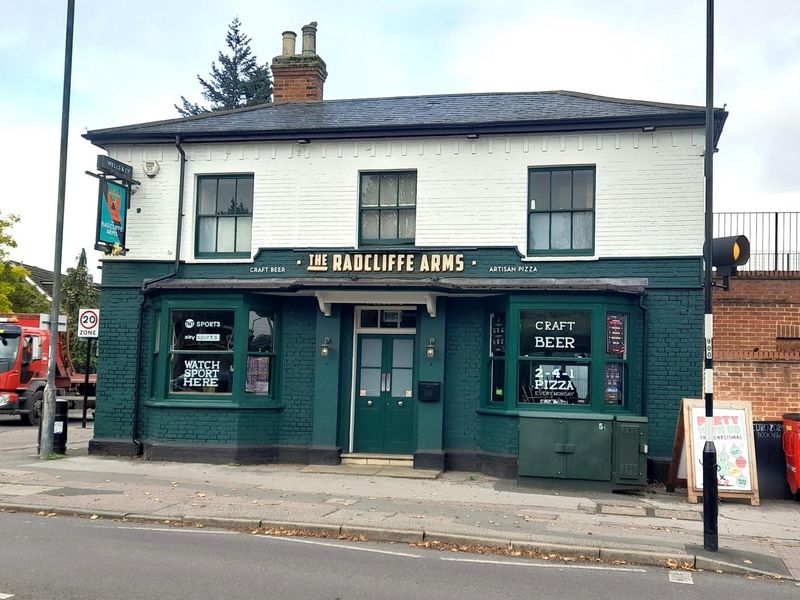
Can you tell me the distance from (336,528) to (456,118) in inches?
343

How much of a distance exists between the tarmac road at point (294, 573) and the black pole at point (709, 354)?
801 mm

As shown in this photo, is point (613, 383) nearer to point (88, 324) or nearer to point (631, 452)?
point (631, 452)

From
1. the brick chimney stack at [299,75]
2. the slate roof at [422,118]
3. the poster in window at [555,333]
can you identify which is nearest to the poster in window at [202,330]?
the slate roof at [422,118]

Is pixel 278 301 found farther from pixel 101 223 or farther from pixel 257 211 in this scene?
pixel 101 223

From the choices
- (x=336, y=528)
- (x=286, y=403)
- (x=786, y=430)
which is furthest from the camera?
(x=286, y=403)

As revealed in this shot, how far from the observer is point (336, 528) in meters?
9.47

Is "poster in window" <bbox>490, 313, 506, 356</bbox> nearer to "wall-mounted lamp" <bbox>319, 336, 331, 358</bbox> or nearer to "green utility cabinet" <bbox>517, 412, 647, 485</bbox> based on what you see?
"green utility cabinet" <bbox>517, 412, 647, 485</bbox>

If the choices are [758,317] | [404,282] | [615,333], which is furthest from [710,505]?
[758,317]

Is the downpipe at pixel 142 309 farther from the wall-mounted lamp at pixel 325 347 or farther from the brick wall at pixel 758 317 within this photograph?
the brick wall at pixel 758 317

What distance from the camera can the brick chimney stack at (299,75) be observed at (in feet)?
61.1

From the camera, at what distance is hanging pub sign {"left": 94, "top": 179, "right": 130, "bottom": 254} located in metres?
14.8

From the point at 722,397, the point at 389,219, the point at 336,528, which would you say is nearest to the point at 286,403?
the point at 389,219

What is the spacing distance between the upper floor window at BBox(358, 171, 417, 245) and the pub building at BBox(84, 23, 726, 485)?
39 mm

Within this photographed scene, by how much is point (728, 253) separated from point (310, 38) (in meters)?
12.6
